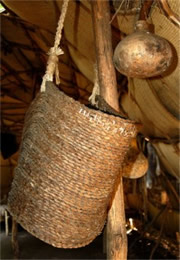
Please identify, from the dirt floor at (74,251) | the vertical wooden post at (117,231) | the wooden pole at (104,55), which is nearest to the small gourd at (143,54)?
the wooden pole at (104,55)

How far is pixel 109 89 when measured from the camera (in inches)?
55.7

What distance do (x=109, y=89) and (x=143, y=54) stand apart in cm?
32

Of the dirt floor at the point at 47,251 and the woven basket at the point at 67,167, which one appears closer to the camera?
the woven basket at the point at 67,167

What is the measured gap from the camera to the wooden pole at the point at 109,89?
4.45 feet

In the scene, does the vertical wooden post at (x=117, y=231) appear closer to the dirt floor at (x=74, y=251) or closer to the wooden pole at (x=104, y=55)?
the wooden pole at (x=104, y=55)

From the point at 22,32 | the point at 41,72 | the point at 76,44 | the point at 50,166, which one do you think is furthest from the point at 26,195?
the point at 41,72

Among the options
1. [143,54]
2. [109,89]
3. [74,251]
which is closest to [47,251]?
[74,251]

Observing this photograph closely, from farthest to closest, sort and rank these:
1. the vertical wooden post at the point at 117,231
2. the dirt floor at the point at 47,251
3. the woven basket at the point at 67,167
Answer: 1. the dirt floor at the point at 47,251
2. the vertical wooden post at the point at 117,231
3. the woven basket at the point at 67,167

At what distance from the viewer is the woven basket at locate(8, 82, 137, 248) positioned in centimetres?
104

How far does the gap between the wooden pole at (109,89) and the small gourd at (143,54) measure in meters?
0.21

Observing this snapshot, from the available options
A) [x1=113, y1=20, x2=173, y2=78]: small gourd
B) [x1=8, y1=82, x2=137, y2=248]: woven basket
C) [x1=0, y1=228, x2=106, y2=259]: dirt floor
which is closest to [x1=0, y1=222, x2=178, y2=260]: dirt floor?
[x1=0, y1=228, x2=106, y2=259]: dirt floor

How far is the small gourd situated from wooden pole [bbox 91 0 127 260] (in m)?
0.21

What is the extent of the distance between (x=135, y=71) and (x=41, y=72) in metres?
3.75

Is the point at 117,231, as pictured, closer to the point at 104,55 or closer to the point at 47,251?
→ the point at 104,55
